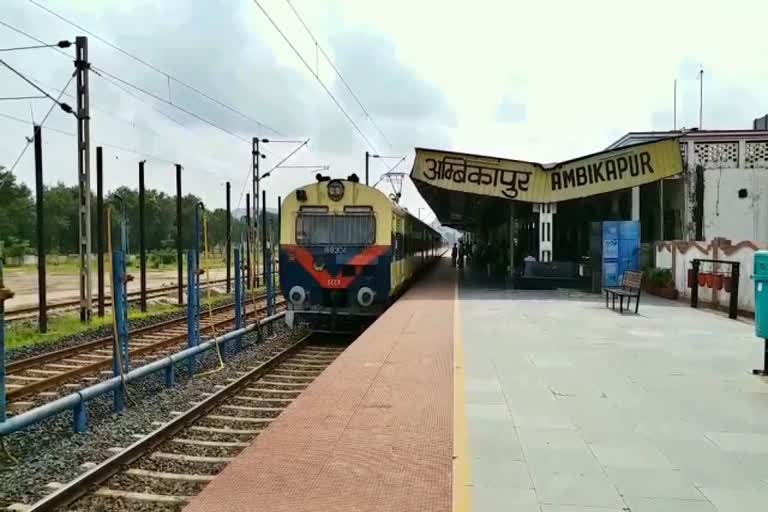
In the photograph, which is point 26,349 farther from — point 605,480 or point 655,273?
point 655,273

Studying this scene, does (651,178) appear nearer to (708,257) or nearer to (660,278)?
(660,278)

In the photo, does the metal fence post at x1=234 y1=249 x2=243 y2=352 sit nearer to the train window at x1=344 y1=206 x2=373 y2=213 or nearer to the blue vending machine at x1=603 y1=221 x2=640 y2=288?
the train window at x1=344 y1=206 x2=373 y2=213

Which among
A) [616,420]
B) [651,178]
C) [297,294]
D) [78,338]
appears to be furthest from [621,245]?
[78,338]

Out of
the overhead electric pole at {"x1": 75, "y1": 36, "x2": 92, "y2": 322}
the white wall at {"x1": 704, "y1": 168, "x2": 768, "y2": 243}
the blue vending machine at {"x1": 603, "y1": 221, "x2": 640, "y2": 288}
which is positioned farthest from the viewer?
the white wall at {"x1": 704, "y1": 168, "x2": 768, "y2": 243}

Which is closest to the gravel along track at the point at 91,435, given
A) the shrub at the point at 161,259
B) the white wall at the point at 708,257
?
the white wall at the point at 708,257

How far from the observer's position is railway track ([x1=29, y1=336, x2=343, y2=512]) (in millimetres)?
4773

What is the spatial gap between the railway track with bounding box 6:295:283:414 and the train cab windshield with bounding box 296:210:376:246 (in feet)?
9.44

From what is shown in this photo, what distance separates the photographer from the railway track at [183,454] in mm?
4773

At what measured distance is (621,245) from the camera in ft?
56.7

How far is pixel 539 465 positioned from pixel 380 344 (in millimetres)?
5222

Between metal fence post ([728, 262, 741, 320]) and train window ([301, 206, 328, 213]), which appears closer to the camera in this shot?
metal fence post ([728, 262, 741, 320])

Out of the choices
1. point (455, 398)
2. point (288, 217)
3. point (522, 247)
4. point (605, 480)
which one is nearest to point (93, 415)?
point (455, 398)

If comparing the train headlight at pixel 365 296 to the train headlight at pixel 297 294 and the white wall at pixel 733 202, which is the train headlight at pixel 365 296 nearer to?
the train headlight at pixel 297 294

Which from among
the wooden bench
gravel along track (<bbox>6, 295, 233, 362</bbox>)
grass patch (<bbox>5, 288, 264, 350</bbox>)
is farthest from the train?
the wooden bench
